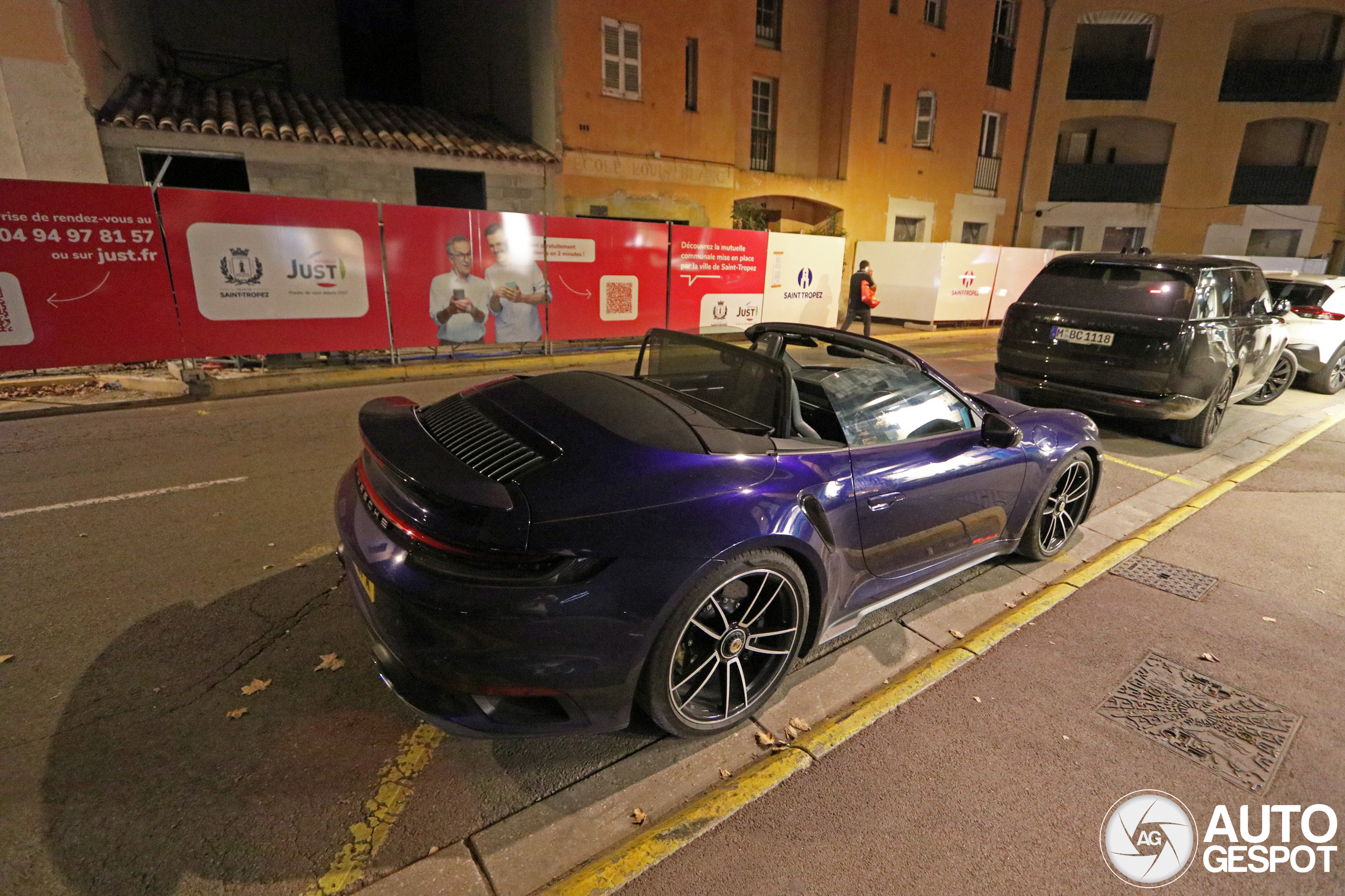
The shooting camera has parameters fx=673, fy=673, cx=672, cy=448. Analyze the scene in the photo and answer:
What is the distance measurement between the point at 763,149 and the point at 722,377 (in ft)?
60.1

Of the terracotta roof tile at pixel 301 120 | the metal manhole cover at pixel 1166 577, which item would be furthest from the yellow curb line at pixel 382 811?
the terracotta roof tile at pixel 301 120

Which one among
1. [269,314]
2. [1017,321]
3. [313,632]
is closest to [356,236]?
[269,314]

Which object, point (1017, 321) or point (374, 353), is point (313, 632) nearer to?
point (1017, 321)

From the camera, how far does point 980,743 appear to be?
272 centimetres

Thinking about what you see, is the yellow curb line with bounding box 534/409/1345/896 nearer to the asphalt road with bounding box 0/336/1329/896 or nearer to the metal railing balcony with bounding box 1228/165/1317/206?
the asphalt road with bounding box 0/336/1329/896

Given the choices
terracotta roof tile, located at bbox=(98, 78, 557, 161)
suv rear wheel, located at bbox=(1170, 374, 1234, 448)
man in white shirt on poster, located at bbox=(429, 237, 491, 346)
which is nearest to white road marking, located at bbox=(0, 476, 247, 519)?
man in white shirt on poster, located at bbox=(429, 237, 491, 346)

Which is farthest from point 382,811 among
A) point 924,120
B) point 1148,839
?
point 924,120

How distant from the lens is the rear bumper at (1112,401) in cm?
636

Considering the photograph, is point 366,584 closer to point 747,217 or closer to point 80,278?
point 80,278

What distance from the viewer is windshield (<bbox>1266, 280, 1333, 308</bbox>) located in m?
9.39

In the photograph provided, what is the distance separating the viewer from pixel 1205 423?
6.78m

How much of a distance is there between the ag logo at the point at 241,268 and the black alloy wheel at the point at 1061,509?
9.33 metres

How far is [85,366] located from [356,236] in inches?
143

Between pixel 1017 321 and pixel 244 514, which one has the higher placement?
pixel 1017 321
